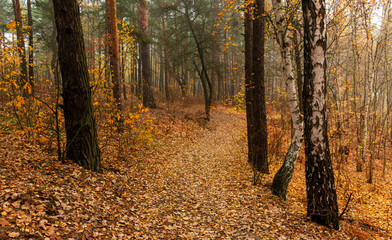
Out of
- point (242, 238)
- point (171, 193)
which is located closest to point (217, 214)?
point (242, 238)

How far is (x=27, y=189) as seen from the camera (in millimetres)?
3182

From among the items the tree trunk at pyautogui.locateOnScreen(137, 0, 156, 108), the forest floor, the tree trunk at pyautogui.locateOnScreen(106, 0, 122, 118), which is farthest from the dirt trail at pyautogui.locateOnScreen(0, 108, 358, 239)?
the tree trunk at pyautogui.locateOnScreen(137, 0, 156, 108)

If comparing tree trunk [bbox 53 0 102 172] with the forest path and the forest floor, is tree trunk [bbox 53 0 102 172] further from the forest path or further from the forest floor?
the forest path

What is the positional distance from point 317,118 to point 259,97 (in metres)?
3.02

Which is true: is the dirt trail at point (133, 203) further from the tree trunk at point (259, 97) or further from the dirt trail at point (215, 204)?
the tree trunk at point (259, 97)

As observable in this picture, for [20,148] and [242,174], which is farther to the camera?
[242,174]

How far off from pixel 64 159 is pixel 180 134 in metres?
6.90

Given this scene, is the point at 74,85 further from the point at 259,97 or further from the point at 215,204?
the point at 259,97

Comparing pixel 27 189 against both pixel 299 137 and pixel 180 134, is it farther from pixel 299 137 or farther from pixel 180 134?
pixel 180 134

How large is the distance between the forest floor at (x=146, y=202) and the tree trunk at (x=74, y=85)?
43 cm

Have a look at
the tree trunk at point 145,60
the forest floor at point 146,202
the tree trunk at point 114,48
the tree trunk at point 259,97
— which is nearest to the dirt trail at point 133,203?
the forest floor at point 146,202

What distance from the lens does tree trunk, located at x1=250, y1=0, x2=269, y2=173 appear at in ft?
21.7

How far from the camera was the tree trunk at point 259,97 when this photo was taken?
6609 mm

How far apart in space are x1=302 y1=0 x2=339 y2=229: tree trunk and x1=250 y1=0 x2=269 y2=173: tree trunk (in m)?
2.53
